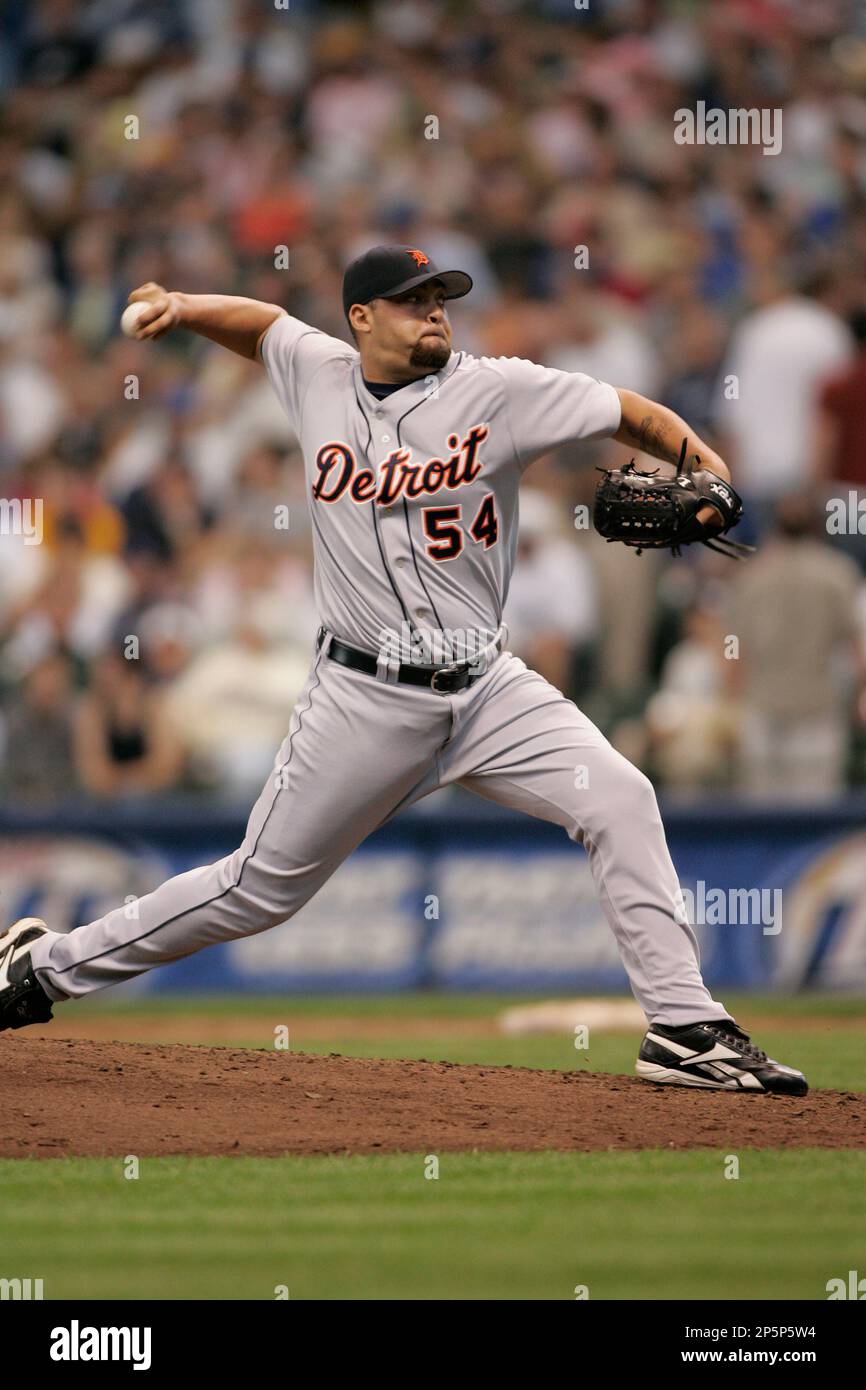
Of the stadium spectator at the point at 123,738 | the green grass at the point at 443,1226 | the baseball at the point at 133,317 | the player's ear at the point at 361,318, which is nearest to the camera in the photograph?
the green grass at the point at 443,1226

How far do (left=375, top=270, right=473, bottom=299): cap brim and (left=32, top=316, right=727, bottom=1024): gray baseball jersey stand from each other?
7.6 inches

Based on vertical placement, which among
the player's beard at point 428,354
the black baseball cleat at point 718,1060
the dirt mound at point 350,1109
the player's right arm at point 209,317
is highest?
the player's right arm at point 209,317

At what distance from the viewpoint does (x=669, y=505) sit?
5516 millimetres

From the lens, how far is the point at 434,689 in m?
5.54

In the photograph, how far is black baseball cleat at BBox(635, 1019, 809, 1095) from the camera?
5.58m

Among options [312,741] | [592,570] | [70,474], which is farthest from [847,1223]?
[70,474]

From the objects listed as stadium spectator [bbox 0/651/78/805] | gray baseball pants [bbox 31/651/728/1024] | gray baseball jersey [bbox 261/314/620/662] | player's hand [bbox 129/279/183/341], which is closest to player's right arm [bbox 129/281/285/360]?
player's hand [bbox 129/279/183/341]

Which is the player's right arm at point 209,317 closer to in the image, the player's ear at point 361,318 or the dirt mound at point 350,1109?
the player's ear at point 361,318

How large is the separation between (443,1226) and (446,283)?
8.19 ft

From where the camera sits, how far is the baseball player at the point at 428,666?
18.1ft

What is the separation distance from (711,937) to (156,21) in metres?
9.50

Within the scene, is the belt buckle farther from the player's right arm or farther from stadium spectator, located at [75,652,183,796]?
stadium spectator, located at [75,652,183,796]

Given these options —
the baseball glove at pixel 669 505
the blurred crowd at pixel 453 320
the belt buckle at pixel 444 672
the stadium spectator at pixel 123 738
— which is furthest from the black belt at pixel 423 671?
the stadium spectator at pixel 123 738

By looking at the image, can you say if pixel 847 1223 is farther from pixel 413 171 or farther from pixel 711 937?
pixel 413 171
